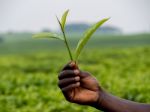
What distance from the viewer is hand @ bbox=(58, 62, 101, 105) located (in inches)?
81.6

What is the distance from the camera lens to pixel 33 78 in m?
9.05

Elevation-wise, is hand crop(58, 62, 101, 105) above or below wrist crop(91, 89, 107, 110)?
above

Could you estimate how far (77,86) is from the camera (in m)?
2.11

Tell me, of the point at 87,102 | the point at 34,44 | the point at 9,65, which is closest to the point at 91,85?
the point at 87,102

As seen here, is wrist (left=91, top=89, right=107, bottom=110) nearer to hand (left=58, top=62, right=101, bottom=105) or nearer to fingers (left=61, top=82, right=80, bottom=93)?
hand (left=58, top=62, right=101, bottom=105)

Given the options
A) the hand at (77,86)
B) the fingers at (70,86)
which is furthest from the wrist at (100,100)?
Result: the fingers at (70,86)

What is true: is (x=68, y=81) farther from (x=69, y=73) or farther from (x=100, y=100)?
(x=100, y=100)

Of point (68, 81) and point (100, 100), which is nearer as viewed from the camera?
point (68, 81)

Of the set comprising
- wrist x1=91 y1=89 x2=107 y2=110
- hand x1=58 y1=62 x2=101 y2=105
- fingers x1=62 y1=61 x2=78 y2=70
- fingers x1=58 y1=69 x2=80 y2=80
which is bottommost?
wrist x1=91 y1=89 x2=107 y2=110

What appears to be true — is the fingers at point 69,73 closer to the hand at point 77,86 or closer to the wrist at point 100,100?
the hand at point 77,86

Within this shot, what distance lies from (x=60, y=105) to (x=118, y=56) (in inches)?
482

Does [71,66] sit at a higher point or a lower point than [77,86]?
higher

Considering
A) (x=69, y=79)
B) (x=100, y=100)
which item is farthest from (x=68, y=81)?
(x=100, y=100)

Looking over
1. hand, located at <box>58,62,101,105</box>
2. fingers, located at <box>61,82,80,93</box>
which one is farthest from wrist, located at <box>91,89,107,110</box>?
fingers, located at <box>61,82,80,93</box>
